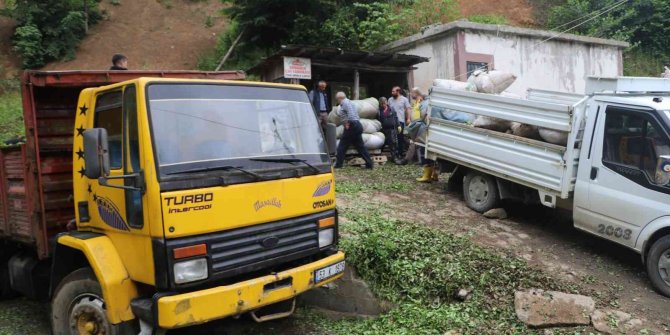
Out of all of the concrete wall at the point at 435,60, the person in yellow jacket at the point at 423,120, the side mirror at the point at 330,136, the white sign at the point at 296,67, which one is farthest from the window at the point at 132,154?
the concrete wall at the point at 435,60

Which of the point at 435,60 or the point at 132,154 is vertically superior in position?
the point at 435,60

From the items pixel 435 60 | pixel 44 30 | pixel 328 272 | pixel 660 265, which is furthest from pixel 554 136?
pixel 44 30

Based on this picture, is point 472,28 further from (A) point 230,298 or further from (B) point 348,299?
(A) point 230,298

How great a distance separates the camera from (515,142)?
6.34 m

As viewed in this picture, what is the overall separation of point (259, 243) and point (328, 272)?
2.26 ft

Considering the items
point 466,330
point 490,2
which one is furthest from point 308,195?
point 490,2

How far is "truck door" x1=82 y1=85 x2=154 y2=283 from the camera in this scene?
3207mm

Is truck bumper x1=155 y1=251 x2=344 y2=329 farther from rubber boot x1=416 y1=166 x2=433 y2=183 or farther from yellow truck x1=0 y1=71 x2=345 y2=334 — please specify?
rubber boot x1=416 y1=166 x2=433 y2=183

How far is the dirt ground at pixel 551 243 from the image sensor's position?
472 centimetres

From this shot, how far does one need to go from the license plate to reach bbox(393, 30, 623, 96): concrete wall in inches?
356

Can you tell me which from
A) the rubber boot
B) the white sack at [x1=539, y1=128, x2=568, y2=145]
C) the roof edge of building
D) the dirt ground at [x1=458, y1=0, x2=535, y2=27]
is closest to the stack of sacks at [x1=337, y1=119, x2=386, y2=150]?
the rubber boot

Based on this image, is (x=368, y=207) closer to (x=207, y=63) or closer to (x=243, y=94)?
(x=243, y=94)

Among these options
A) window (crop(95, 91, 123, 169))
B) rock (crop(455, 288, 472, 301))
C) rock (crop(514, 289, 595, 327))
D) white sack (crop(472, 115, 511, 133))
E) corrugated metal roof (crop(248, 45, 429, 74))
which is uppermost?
corrugated metal roof (crop(248, 45, 429, 74))

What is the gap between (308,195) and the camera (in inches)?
149
